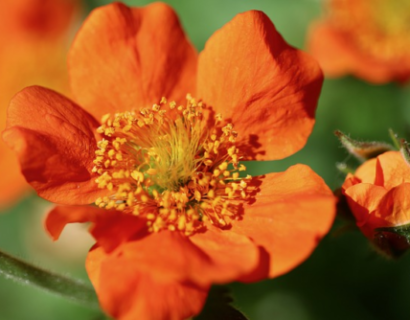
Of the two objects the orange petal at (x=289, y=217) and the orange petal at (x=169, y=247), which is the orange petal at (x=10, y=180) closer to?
the orange petal at (x=169, y=247)

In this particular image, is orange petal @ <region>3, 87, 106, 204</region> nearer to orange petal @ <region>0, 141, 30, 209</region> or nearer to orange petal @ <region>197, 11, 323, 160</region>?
orange petal @ <region>197, 11, 323, 160</region>

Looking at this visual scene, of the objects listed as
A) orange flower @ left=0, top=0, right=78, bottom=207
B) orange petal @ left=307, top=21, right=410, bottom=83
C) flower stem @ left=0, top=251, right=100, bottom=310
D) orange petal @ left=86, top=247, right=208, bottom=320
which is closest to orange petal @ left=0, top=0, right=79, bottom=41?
orange flower @ left=0, top=0, right=78, bottom=207

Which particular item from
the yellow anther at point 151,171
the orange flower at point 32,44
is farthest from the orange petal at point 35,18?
the yellow anther at point 151,171

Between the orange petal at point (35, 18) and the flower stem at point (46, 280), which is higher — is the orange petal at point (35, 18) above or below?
above

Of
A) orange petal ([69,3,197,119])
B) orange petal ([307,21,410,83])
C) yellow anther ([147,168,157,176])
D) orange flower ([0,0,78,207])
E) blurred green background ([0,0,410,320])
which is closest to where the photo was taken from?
yellow anther ([147,168,157,176])

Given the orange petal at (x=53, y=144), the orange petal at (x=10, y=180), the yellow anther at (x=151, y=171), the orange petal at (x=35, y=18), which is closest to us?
the orange petal at (x=53, y=144)

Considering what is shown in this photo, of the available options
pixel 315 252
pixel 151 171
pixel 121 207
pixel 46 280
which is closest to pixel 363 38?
pixel 315 252
